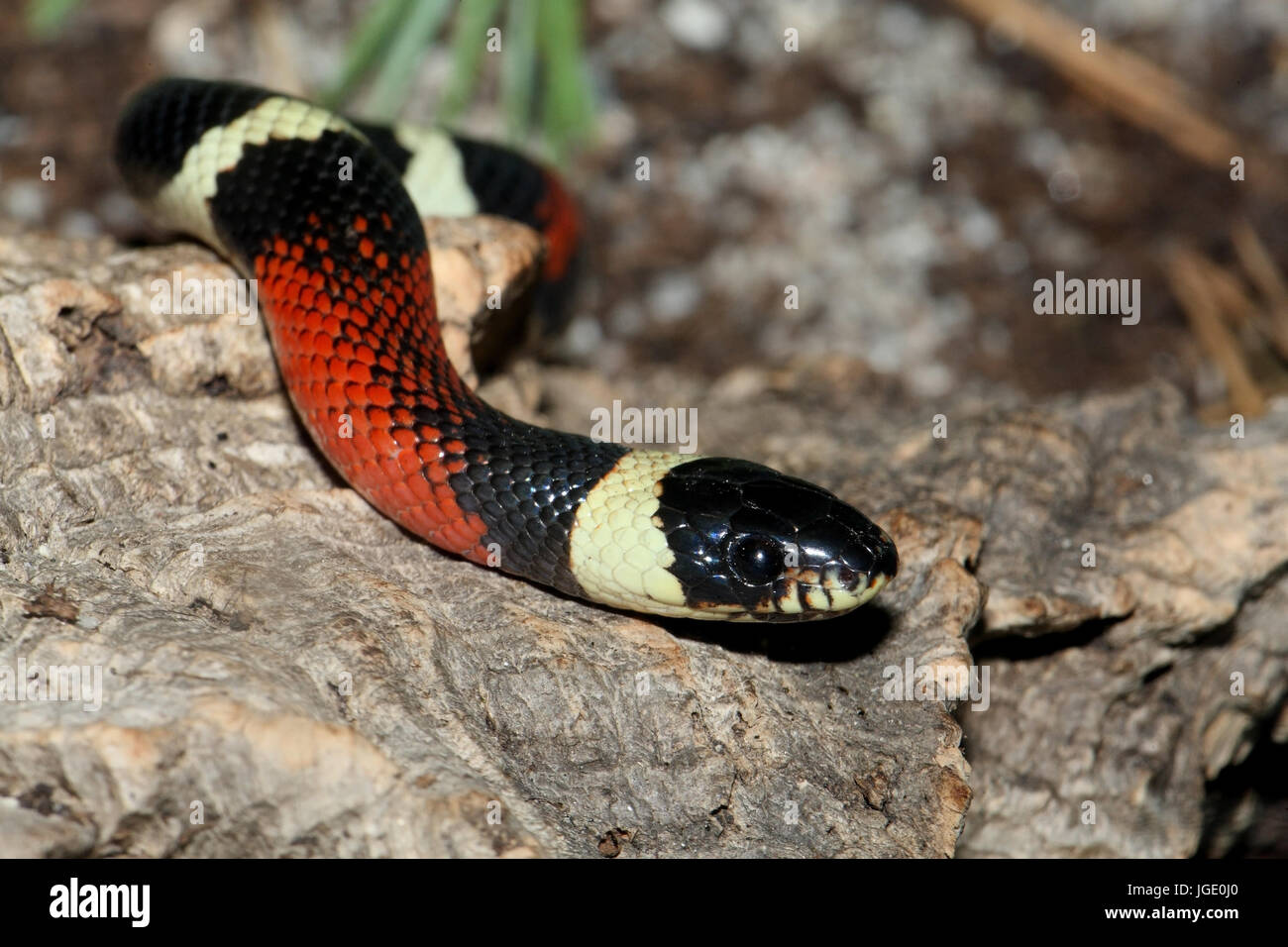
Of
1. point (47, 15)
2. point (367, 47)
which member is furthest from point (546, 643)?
point (47, 15)

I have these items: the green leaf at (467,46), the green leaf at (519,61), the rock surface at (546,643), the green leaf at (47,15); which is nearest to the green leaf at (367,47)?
the green leaf at (467,46)

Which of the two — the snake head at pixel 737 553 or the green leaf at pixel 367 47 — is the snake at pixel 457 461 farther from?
the green leaf at pixel 367 47

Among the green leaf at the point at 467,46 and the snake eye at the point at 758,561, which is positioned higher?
the green leaf at the point at 467,46

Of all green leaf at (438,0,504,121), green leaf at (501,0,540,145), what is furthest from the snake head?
green leaf at (501,0,540,145)

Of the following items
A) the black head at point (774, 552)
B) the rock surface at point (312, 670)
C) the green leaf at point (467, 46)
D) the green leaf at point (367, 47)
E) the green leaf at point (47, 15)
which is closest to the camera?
the rock surface at point (312, 670)

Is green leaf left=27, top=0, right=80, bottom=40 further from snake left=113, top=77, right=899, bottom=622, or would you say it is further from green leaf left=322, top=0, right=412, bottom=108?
snake left=113, top=77, right=899, bottom=622
